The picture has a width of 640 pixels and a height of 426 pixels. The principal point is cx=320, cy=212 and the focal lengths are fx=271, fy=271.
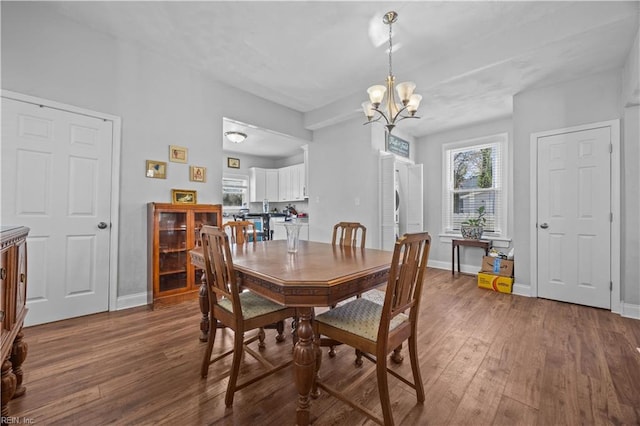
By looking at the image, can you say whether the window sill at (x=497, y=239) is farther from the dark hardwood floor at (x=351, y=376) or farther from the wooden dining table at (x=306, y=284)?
the wooden dining table at (x=306, y=284)

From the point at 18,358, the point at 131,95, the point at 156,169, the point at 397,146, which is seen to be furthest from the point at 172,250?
the point at 397,146

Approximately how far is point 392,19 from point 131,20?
2483mm

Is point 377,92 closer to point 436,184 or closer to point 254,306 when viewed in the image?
point 254,306

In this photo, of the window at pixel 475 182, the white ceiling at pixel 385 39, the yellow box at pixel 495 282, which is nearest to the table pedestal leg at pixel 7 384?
the white ceiling at pixel 385 39

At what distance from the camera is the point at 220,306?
167 centimetres

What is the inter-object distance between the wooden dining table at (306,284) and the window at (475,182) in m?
3.78

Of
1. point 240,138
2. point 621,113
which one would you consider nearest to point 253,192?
point 240,138

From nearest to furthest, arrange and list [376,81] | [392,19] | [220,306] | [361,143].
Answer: [220,306]
[392,19]
[376,81]
[361,143]

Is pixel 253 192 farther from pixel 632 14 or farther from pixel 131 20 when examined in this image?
pixel 632 14

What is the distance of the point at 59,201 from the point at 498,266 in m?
5.16

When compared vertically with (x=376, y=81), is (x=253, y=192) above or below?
below

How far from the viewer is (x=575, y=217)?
10.3ft

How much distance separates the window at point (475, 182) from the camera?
4.49 meters

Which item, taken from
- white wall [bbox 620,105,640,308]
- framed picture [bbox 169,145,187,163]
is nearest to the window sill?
white wall [bbox 620,105,640,308]
